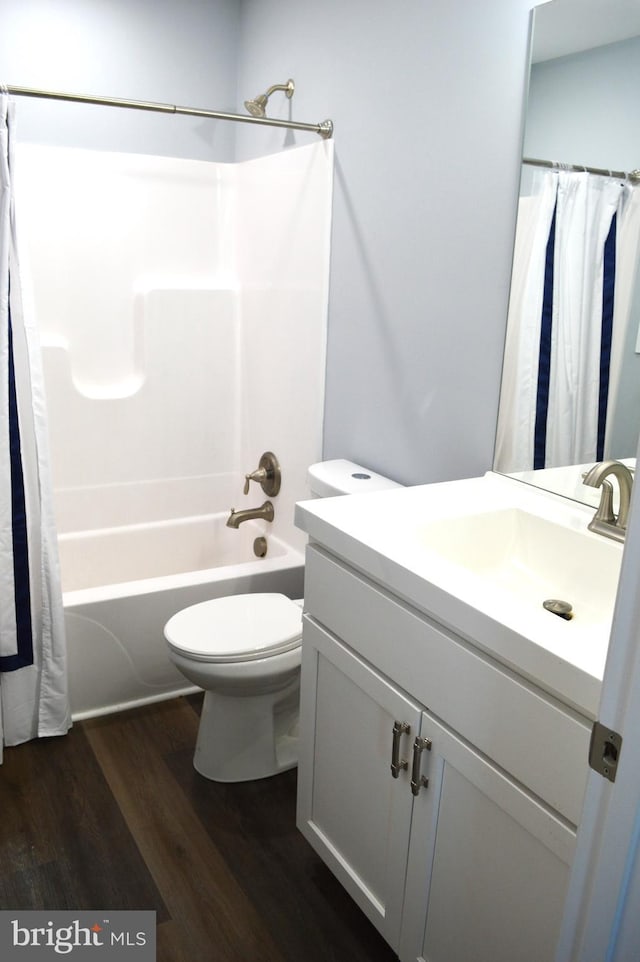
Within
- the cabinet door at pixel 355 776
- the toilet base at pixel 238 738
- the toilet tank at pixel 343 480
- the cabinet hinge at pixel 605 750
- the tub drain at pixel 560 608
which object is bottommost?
the toilet base at pixel 238 738

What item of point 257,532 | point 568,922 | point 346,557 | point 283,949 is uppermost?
point 346,557

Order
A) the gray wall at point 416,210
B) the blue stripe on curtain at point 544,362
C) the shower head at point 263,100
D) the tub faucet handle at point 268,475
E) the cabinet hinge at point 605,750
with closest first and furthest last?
the cabinet hinge at point 605,750, the blue stripe on curtain at point 544,362, the gray wall at point 416,210, the shower head at point 263,100, the tub faucet handle at point 268,475

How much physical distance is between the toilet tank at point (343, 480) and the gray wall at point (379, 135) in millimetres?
56

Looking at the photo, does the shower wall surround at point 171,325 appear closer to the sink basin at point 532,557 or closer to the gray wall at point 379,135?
the gray wall at point 379,135

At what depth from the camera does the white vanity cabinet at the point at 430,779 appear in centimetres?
117

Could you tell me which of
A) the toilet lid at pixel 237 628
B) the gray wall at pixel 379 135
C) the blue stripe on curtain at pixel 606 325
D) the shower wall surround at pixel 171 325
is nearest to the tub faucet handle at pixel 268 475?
the shower wall surround at pixel 171 325

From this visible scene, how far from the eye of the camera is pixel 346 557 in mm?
1544

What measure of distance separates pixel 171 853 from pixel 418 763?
2.76ft

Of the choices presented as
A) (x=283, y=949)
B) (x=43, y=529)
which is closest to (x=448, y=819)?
(x=283, y=949)

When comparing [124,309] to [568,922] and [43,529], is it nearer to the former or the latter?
[43,529]

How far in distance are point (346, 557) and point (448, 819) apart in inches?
19.8

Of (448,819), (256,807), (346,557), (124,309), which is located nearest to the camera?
(448,819)

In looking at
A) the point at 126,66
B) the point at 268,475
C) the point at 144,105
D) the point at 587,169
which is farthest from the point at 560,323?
the point at 126,66

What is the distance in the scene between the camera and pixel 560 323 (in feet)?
5.80
